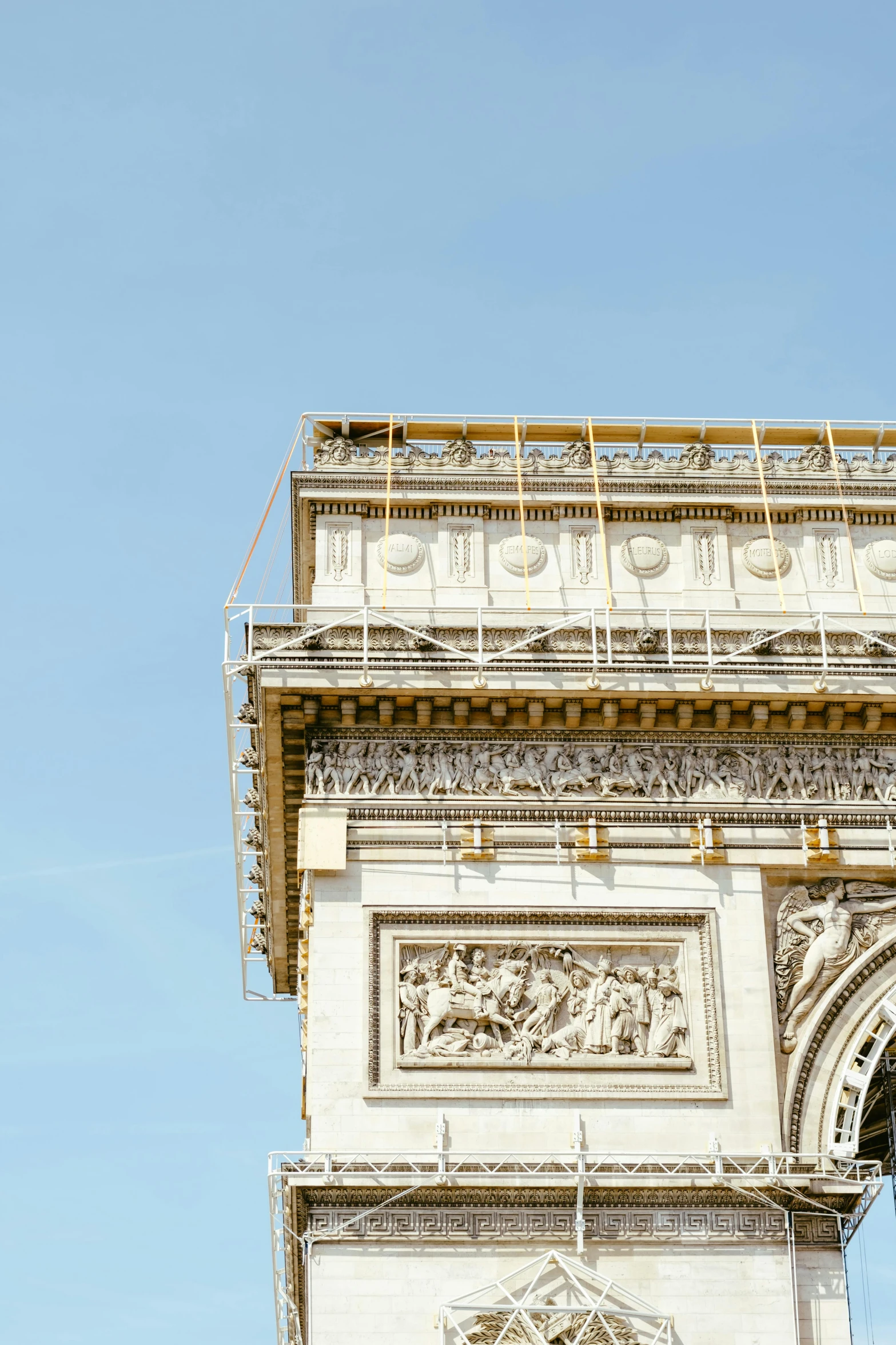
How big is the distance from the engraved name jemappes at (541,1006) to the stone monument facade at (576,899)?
0.04m

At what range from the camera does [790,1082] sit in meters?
30.8

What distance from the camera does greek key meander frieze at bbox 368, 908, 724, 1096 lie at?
99.9 feet

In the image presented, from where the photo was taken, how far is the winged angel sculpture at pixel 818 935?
31.4 metres

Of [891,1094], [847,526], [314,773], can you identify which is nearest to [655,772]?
[314,773]

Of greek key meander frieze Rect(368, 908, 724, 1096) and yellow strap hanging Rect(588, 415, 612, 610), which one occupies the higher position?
yellow strap hanging Rect(588, 415, 612, 610)

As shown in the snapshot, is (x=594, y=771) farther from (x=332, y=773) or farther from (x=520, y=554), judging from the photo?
(x=520, y=554)

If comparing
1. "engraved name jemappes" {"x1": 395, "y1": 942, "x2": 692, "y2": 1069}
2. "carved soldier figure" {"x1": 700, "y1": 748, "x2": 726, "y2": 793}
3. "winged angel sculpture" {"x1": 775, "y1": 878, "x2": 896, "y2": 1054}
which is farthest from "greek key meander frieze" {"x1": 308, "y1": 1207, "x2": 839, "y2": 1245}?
"carved soldier figure" {"x1": 700, "y1": 748, "x2": 726, "y2": 793}

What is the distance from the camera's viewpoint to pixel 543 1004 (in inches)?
1218

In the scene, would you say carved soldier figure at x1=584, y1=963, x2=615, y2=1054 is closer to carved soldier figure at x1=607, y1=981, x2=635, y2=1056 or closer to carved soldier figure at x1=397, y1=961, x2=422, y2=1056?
carved soldier figure at x1=607, y1=981, x2=635, y2=1056

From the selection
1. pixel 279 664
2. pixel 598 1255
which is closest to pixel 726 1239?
pixel 598 1255

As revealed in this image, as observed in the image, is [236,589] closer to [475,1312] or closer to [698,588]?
[698,588]

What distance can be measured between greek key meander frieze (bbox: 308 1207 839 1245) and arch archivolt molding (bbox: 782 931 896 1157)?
1314mm

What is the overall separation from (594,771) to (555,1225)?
22.1 feet

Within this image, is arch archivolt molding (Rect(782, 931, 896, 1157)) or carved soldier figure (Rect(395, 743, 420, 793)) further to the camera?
carved soldier figure (Rect(395, 743, 420, 793))
